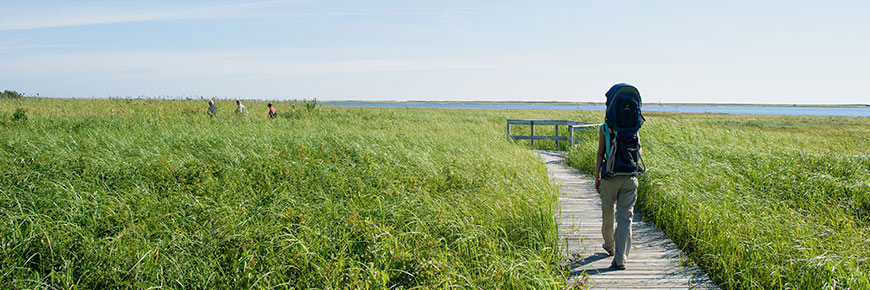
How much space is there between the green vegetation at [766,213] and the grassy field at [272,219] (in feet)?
4.79

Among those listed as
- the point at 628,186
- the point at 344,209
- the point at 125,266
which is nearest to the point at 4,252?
the point at 125,266

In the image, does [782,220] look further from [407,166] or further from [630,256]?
[407,166]

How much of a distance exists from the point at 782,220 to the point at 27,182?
30.4 ft

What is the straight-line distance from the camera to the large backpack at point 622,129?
4062mm

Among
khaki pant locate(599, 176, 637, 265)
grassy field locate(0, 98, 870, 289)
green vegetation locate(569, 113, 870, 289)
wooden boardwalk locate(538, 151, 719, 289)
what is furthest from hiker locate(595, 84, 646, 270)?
green vegetation locate(569, 113, 870, 289)

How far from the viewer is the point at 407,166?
7.82 metres

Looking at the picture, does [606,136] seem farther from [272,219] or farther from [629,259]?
[272,219]

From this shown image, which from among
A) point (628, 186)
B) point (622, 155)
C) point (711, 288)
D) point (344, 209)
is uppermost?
point (622, 155)

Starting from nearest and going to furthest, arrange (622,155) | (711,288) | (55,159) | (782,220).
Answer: (711,288)
(622,155)
(782,220)
(55,159)

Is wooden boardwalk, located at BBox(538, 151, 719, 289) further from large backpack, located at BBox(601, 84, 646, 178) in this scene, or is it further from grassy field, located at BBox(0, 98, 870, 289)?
large backpack, located at BBox(601, 84, 646, 178)

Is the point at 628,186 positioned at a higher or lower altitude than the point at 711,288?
higher

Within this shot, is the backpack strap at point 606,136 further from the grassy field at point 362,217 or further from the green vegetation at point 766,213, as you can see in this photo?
the green vegetation at point 766,213

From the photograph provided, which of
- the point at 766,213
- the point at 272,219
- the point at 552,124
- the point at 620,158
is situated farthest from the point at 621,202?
the point at 552,124

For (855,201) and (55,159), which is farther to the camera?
(55,159)
